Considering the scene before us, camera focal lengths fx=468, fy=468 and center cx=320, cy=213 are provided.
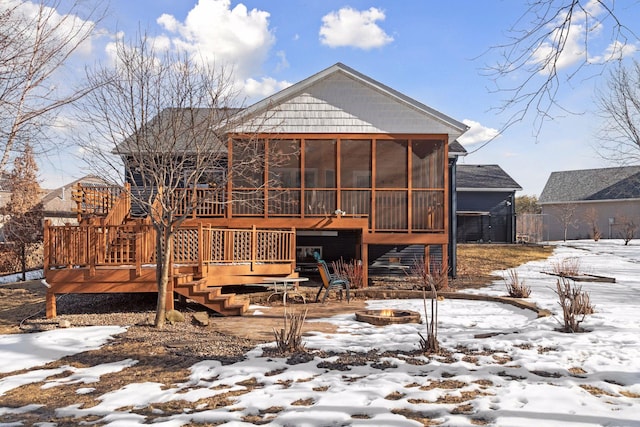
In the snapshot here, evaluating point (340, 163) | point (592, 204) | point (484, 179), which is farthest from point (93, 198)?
point (592, 204)

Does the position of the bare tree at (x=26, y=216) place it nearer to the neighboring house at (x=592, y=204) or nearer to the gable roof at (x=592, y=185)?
the neighboring house at (x=592, y=204)

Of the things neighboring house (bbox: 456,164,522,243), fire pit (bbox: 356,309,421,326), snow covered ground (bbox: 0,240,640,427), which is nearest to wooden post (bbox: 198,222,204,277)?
snow covered ground (bbox: 0,240,640,427)

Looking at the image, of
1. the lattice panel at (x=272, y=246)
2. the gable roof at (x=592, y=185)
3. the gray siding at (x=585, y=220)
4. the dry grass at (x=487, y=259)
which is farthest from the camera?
the gable roof at (x=592, y=185)

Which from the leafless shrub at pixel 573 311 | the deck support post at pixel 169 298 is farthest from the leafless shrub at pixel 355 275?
the leafless shrub at pixel 573 311

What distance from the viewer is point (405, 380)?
15.7 feet

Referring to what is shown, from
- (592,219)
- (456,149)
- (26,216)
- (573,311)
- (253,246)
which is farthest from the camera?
(592,219)

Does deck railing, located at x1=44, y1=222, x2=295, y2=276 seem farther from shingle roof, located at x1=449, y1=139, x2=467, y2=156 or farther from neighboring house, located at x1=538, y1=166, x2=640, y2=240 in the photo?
neighboring house, located at x1=538, y1=166, x2=640, y2=240

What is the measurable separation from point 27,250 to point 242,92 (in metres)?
13.1

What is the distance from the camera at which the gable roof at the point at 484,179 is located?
95.9 feet

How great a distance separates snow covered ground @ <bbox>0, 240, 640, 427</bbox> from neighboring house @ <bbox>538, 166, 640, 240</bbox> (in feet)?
104

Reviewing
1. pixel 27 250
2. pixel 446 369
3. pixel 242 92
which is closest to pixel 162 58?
pixel 242 92

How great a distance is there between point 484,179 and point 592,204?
1218cm

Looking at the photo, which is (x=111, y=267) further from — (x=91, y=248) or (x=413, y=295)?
(x=413, y=295)

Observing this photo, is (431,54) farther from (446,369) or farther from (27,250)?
(27,250)
